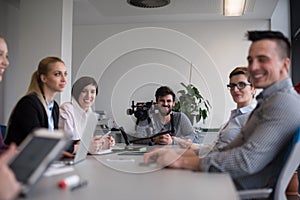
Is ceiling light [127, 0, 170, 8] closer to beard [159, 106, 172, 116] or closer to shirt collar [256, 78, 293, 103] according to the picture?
beard [159, 106, 172, 116]

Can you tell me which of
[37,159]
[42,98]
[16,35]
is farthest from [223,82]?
[37,159]

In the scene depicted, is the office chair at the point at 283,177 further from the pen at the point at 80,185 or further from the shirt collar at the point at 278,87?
the pen at the point at 80,185

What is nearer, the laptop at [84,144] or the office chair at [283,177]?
the office chair at [283,177]

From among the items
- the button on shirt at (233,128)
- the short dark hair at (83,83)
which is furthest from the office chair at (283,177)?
the short dark hair at (83,83)

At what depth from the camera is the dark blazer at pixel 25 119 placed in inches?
77.8

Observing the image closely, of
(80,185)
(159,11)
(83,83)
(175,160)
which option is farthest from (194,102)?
(80,185)

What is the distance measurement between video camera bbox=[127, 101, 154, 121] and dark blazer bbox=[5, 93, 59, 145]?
974 mm

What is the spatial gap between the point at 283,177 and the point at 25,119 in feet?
4.87

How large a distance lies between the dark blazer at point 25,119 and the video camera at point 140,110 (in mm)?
974

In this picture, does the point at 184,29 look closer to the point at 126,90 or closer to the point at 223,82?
the point at 223,82

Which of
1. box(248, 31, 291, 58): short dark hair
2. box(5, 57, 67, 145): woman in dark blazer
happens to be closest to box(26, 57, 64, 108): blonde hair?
box(5, 57, 67, 145): woman in dark blazer

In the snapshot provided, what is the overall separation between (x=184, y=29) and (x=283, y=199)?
13.7ft

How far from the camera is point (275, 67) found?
1559 millimetres

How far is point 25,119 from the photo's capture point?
1.98 m
